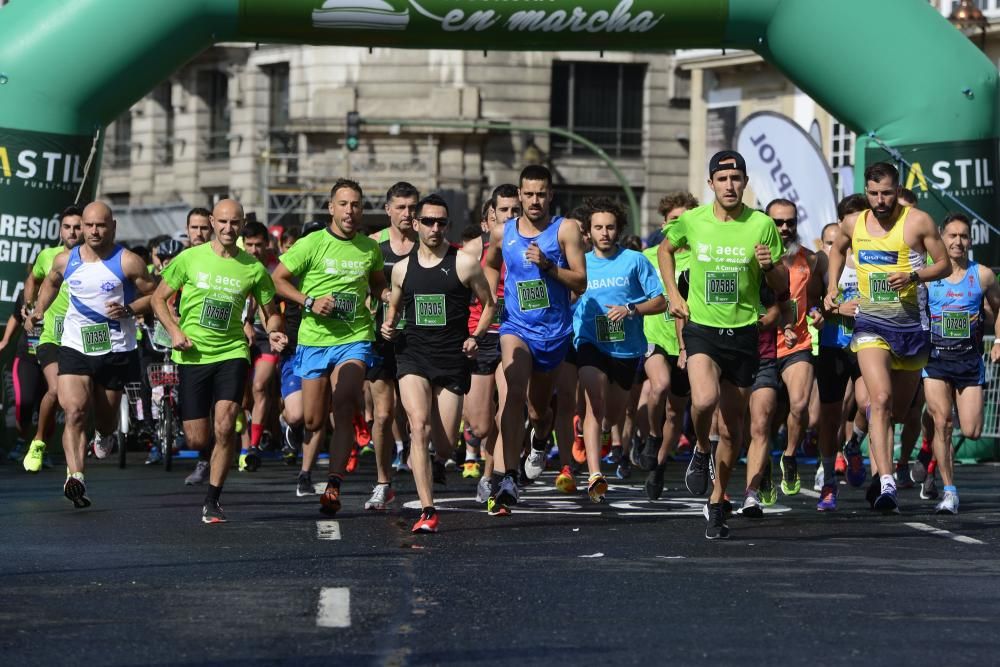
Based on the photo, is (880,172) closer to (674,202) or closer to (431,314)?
(431,314)

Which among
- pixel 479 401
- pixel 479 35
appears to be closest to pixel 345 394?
pixel 479 401

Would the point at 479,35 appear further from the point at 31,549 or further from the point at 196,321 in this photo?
the point at 31,549

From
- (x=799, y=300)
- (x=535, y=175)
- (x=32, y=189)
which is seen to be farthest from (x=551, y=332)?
(x=32, y=189)

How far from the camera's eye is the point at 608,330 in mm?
13828

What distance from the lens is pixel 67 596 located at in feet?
27.1

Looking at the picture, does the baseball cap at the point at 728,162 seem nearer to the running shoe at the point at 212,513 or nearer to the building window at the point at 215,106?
the running shoe at the point at 212,513

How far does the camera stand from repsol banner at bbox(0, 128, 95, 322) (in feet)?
53.7

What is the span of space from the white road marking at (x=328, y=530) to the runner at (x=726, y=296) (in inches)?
78.2

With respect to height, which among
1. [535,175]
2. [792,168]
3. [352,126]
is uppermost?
[352,126]

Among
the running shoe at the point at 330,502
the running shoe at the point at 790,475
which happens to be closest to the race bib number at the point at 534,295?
the running shoe at the point at 330,502

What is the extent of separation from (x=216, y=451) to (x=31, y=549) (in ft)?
5.92

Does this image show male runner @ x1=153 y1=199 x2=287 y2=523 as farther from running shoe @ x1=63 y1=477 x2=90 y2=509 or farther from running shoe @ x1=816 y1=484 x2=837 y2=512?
running shoe @ x1=816 y1=484 x2=837 y2=512

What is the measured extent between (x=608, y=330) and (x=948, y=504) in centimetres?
248

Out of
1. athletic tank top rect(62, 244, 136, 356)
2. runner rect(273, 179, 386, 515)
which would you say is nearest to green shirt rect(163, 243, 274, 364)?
runner rect(273, 179, 386, 515)
